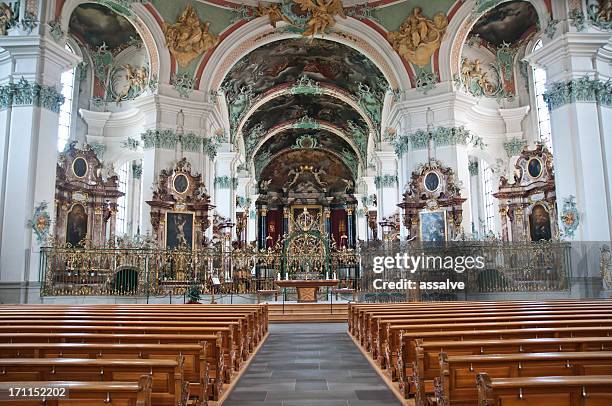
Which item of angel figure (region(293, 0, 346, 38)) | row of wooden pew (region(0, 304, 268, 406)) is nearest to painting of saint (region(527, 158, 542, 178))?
angel figure (region(293, 0, 346, 38))

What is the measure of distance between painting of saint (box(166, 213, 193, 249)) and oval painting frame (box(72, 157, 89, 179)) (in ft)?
12.5

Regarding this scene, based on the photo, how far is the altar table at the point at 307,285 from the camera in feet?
50.8

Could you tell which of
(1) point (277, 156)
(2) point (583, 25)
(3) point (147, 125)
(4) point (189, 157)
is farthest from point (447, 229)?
(1) point (277, 156)

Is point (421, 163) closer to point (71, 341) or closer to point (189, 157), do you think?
point (189, 157)

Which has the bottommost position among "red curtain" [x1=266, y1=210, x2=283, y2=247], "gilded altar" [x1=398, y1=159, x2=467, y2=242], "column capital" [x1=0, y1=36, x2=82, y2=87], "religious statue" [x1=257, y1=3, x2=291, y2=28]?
"gilded altar" [x1=398, y1=159, x2=467, y2=242]

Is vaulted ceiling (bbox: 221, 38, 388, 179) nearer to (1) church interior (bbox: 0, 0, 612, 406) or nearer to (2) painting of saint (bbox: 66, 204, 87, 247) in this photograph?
(1) church interior (bbox: 0, 0, 612, 406)

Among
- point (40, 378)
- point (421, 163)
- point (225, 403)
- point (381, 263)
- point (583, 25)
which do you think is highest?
point (583, 25)

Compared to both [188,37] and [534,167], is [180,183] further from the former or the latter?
[534,167]

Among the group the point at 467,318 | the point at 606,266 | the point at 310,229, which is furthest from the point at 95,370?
the point at 310,229

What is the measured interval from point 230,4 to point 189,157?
253 inches

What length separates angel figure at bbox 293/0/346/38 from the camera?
2020cm

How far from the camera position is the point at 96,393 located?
9.16 feet

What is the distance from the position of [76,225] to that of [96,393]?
59.4ft

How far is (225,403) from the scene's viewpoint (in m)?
5.02
